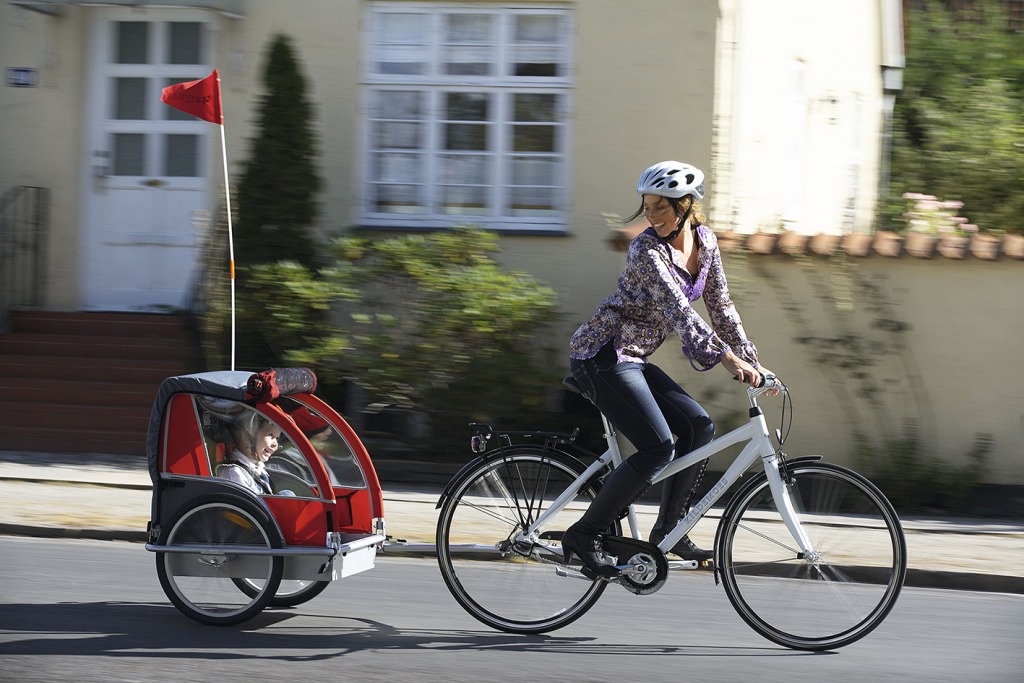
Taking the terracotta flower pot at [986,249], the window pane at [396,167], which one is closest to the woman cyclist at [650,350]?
the terracotta flower pot at [986,249]

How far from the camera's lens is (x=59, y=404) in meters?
10.7

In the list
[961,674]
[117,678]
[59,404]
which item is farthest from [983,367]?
[59,404]

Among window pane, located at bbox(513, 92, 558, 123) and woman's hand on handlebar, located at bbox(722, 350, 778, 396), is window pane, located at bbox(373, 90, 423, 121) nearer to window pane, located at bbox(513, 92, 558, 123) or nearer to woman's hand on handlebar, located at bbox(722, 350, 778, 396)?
window pane, located at bbox(513, 92, 558, 123)

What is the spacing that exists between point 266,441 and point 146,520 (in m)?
2.70

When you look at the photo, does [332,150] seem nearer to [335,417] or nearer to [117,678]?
[335,417]

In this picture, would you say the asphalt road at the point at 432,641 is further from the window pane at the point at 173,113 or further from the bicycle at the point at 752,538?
the window pane at the point at 173,113

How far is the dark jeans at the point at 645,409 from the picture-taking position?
4.98 m

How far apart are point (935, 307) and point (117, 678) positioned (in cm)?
677

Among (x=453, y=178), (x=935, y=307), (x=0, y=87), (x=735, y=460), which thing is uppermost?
(x=0, y=87)

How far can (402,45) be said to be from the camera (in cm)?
1110

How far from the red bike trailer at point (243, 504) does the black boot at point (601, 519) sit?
91cm

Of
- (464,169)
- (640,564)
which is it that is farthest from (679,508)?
(464,169)

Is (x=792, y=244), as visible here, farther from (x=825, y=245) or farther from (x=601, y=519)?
(x=601, y=519)

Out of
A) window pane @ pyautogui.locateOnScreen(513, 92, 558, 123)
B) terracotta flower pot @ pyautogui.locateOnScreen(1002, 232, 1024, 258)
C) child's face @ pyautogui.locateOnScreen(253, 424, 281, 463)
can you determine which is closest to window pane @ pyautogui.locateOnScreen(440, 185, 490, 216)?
window pane @ pyautogui.locateOnScreen(513, 92, 558, 123)
